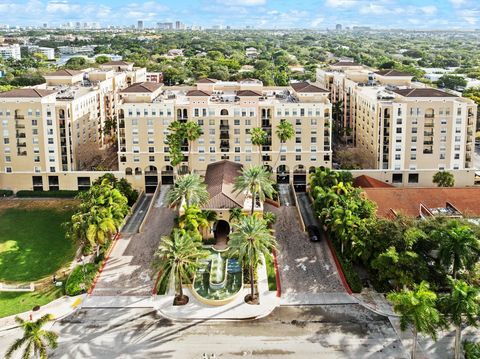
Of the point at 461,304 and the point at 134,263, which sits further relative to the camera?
the point at 134,263

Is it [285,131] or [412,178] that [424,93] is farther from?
[285,131]

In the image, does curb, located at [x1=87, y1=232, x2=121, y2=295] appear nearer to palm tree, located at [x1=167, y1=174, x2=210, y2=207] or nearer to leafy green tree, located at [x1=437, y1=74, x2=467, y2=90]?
palm tree, located at [x1=167, y1=174, x2=210, y2=207]

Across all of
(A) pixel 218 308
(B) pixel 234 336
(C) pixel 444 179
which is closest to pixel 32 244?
(A) pixel 218 308

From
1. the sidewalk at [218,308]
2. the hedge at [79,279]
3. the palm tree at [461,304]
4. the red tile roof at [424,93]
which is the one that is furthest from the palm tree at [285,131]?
the palm tree at [461,304]

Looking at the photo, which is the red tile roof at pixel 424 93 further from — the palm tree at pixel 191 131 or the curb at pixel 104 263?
the curb at pixel 104 263

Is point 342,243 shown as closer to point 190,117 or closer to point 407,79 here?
point 190,117

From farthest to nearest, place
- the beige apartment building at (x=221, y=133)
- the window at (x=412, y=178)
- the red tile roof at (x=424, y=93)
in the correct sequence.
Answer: the window at (x=412, y=178) < the red tile roof at (x=424, y=93) < the beige apartment building at (x=221, y=133)

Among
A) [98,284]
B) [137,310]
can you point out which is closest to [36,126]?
[98,284]
